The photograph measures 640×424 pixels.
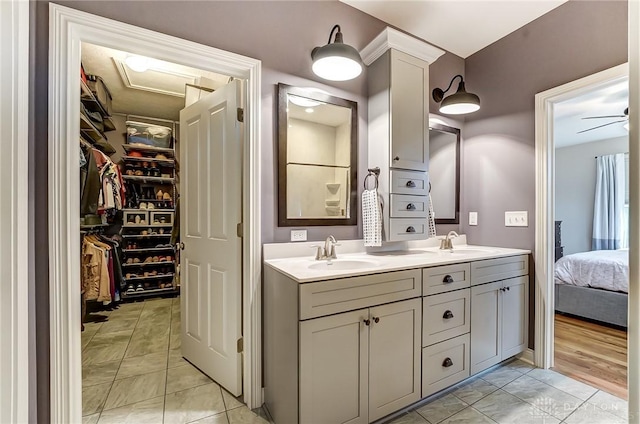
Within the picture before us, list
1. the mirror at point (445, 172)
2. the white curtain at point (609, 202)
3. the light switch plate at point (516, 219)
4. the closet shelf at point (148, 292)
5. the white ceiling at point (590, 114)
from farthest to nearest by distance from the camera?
1. the white curtain at point (609, 202)
2. the closet shelf at point (148, 292)
3. the white ceiling at point (590, 114)
4. the mirror at point (445, 172)
5. the light switch plate at point (516, 219)

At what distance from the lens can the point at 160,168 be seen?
162 inches

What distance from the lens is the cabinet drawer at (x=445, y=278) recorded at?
1689 millimetres

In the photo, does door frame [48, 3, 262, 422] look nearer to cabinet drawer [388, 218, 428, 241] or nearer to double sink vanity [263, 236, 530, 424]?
double sink vanity [263, 236, 530, 424]

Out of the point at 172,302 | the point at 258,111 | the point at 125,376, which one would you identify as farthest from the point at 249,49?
the point at 172,302

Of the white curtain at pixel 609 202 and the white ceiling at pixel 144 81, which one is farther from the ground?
the white ceiling at pixel 144 81

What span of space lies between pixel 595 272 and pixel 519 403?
7.01 ft

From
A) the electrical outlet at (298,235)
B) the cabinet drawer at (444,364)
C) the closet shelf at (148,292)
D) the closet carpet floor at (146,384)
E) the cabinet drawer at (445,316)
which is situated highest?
the electrical outlet at (298,235)

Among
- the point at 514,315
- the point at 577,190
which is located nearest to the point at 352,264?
the point at 514,315

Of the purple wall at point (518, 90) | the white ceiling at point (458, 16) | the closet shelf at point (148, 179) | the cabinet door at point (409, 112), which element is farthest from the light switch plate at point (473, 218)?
the closet shelf at point (148, 179)

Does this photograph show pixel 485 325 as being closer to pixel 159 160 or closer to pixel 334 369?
pixel 334 369

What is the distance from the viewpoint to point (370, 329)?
148 centimetres

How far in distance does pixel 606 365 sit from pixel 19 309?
3.56 metres

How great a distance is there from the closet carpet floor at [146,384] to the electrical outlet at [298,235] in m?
1.06

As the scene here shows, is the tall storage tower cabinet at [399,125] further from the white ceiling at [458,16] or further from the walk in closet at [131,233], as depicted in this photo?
the walk in closet at [131,233]
